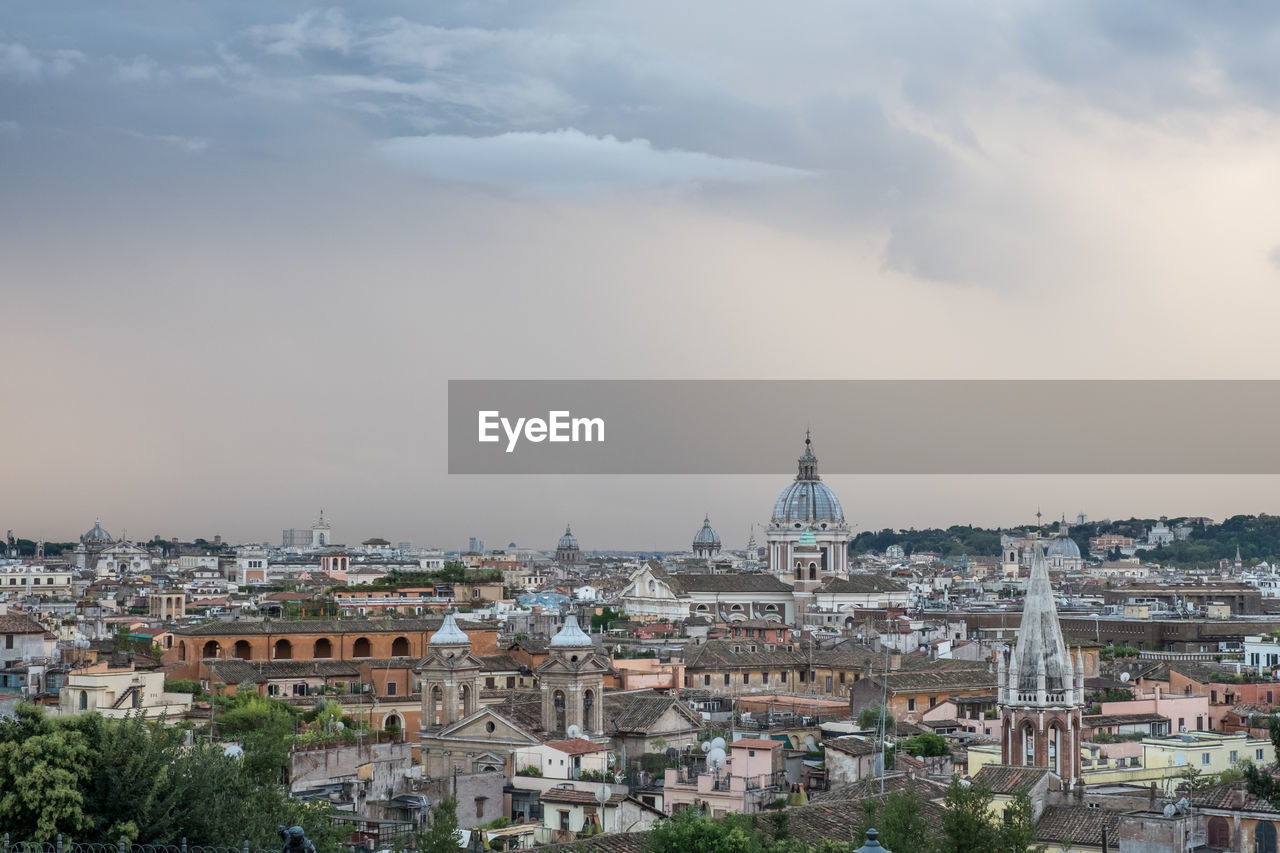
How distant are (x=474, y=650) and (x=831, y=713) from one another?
466 inches

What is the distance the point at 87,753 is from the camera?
18.0 meters

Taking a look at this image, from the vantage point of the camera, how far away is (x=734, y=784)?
1083 inches

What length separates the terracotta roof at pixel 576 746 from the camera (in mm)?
30188

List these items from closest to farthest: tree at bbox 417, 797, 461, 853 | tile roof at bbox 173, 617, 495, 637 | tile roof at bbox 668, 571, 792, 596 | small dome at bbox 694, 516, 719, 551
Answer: tree at bbox 417, 797, 461, 853, tile roof at bbox 173, 617, 495, 637, tile roof at bbox 668, 571, 792, 596, small dome at bbox 694, 516, 719, 551

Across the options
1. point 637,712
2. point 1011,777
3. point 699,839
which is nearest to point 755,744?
point 1011,777

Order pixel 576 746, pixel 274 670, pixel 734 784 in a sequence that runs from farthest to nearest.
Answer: pixel 274 670 → pixel 576 746 → pixel 734 784

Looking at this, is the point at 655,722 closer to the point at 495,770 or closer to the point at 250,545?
the point at 495,770

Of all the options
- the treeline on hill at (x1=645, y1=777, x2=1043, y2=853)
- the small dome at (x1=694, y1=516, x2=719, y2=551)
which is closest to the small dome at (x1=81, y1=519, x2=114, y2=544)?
the small dome at (x1=694, y1=516, x2=719, y2=551)

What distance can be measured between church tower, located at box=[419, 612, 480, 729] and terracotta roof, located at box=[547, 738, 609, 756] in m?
4.42

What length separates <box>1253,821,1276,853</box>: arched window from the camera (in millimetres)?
23000

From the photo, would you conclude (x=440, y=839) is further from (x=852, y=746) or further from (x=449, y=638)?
(x=449, y=638)

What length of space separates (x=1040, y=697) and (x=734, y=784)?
5971mm

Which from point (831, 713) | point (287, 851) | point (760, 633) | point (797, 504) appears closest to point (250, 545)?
point (797, 504)

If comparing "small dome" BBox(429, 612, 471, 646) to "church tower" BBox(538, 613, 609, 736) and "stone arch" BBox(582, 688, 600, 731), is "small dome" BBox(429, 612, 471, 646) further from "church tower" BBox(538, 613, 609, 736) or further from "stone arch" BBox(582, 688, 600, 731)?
"stone arch" BBox(582, 688, 600, 731)
